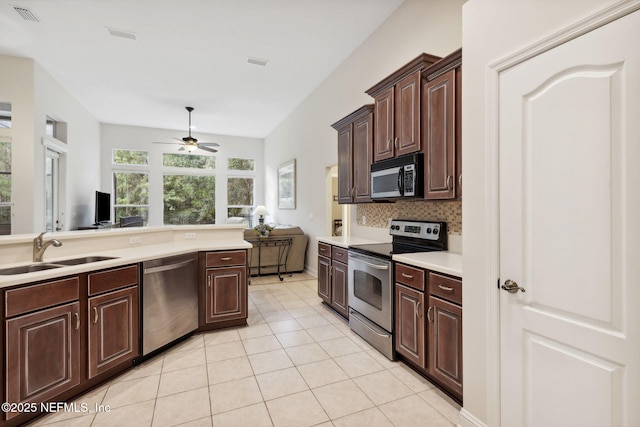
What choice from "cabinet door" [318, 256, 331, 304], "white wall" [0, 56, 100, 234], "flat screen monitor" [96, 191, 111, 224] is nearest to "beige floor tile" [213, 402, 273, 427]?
"cabinet door" [318, 256, 331, 304]

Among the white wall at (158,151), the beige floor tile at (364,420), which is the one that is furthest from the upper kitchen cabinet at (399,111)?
the white wall at (158,151)

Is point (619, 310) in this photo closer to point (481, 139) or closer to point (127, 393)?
point (481, 139)

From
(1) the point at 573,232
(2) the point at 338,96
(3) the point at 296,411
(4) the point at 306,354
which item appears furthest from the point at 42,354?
(2) the point at 338,96

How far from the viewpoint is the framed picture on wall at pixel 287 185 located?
671cm

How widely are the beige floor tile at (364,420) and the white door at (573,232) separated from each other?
2.24ft

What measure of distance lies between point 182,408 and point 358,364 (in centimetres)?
136

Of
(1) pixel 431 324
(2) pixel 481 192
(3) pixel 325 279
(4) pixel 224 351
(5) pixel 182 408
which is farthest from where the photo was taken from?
(3) pixel 325 279

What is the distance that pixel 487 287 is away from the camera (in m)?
1.67

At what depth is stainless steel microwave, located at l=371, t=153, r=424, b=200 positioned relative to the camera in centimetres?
258

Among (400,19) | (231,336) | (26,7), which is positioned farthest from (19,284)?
(400,19)

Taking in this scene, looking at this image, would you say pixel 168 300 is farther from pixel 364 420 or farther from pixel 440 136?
pixel 440 136

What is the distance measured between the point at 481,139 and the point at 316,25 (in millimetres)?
2851

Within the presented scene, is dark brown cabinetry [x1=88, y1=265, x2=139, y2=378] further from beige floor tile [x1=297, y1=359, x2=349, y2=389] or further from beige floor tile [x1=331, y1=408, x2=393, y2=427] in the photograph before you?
beige floor tile [x1=331, y1=408, x2=393, y2=427]

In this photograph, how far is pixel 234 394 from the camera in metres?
2.16
